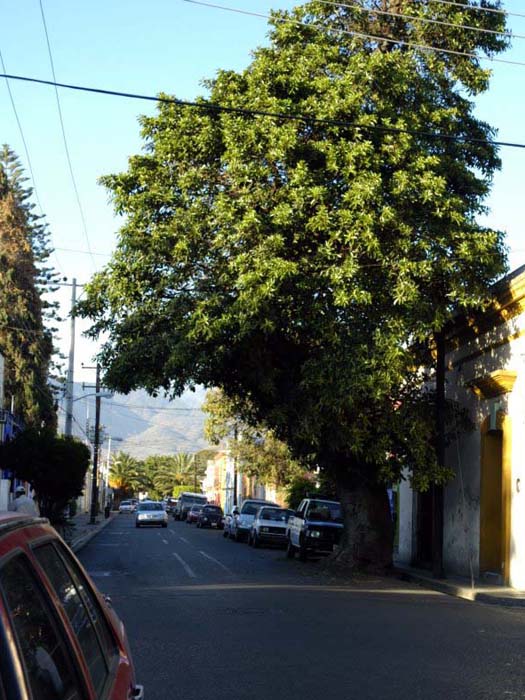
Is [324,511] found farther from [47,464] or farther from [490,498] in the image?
Result: [47,464]

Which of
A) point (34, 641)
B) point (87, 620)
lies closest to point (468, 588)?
point (87, 620)

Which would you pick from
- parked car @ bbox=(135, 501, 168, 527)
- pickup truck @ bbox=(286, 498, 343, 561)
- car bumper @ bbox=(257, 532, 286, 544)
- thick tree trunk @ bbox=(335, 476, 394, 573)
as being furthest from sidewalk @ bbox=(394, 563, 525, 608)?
parked car @ bbox=(135, 501, 168, 527)

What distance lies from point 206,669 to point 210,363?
13535mm

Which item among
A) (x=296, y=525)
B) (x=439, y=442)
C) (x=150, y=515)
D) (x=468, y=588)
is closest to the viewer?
(x=468, y=588)

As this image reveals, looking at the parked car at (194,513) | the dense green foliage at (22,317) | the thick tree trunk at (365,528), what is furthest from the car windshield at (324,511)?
the parked car at (194,513)

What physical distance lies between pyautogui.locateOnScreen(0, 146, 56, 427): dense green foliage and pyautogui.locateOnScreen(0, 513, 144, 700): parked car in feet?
170

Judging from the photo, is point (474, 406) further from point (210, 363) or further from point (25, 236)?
point (25, 236)

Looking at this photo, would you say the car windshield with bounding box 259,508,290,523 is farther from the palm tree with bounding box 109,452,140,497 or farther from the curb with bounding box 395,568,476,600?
the palm tree with bounding box 109,452,140,497

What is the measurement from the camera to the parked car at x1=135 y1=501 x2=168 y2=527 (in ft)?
205

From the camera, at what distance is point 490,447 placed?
25.3 meters

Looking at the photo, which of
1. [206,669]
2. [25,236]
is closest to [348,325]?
[206,669]

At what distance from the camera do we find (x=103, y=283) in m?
24.6

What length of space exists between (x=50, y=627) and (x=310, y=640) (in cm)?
945

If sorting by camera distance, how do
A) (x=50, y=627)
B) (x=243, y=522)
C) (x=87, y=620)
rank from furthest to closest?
(x=243, y=522) → (x=87, y=620) → (x=50, y=627)
